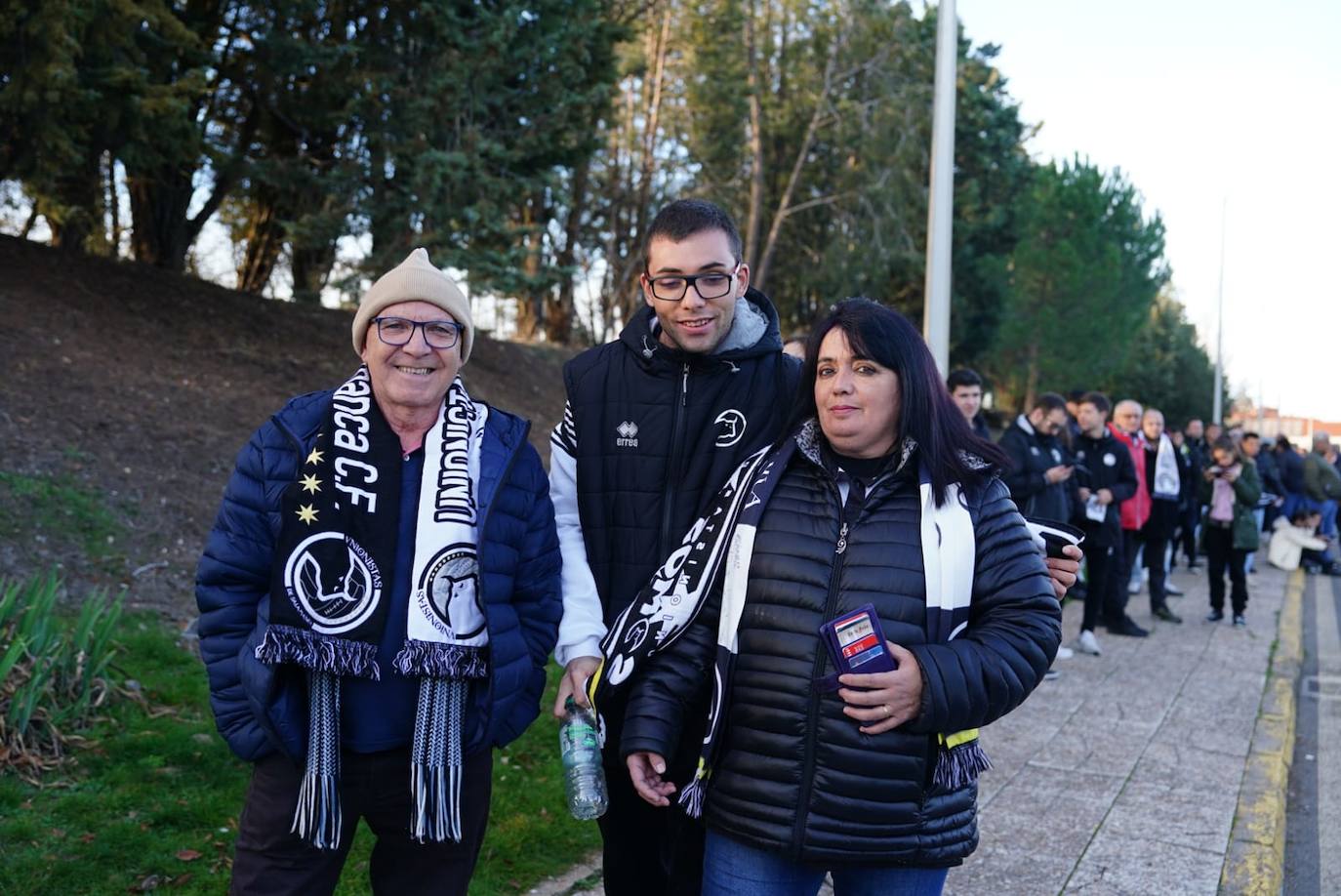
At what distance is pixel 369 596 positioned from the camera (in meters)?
→ 2.47

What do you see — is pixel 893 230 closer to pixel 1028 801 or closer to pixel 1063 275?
pixel 1063 275

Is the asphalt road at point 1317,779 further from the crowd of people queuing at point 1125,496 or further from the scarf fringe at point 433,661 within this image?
the scarf fringe at point 433,661

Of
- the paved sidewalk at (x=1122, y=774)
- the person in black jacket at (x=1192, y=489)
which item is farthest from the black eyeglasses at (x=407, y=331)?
the person in black jacket at (x=1192, y=489)

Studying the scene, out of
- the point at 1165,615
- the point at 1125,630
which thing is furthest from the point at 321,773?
the point at 1165,615

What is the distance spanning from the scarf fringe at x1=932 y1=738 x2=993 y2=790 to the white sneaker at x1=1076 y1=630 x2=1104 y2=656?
22.9 feet

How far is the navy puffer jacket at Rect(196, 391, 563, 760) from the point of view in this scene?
2.47 m

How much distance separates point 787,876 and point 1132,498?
26.6 ft

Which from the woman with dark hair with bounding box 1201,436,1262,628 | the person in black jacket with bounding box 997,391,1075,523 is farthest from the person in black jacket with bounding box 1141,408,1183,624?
the person in black jacket with bounding box 997,391,1075,523

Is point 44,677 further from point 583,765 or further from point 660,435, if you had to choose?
point 660,435

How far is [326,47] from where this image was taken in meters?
10.9

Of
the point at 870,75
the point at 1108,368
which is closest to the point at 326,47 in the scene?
the point at 870,75

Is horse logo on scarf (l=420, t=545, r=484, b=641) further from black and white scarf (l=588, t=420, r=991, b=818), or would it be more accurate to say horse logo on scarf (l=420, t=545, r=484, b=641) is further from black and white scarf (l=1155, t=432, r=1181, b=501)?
black and white scarf (l=1155, t=432, r=1181, b=501)

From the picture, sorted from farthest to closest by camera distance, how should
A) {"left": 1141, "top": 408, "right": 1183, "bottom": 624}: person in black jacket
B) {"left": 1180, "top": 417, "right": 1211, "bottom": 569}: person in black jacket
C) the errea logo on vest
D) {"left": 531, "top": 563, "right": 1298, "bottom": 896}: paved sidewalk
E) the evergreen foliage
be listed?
{"left": 1180, "top": 417, "right": 1211, "bottom": 569}: person in black jacket → {"left": 1141, "top": 408, "right": 1183, "bottom": 624}: person in black jacket → the evergreen foliage → {"left": 531, "top": 563, "right": 1298, "bottom": 896}: paved sidewalk → the errea logo on vest

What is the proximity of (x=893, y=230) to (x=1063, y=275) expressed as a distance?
9.72 metres
